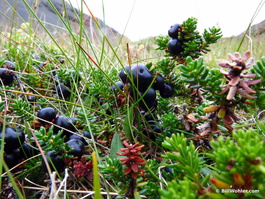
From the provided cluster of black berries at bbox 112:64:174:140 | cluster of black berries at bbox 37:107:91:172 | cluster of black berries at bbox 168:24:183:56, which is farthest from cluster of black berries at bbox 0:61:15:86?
cluster of black berries at bbox 168:24:183:56

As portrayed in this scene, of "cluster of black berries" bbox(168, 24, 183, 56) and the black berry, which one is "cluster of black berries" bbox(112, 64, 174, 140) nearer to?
"cluster of black berries" bbox(168, 24, 183, 56)

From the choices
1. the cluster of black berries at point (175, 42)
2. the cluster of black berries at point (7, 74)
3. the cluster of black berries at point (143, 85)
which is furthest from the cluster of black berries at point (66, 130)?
the cluster of black berries at point (175, 42)

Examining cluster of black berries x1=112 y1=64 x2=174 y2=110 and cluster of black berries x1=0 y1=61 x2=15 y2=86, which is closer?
cluster of black berries x1=112 y1=64 x2=174 y2=110

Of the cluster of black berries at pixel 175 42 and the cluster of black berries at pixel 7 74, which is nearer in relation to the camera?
the cluster of black berries at pixel 175 42

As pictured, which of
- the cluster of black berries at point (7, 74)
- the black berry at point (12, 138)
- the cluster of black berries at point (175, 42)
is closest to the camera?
the black berry at point (12, 138)

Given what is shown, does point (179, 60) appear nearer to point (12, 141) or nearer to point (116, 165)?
point (116, 165)

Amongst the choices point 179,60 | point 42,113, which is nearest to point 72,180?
point 42,113

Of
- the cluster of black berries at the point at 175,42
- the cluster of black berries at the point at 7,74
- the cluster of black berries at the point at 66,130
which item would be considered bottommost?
the cluster of black berries at the point at 66,130

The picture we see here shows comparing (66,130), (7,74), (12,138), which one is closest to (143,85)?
(66,130)

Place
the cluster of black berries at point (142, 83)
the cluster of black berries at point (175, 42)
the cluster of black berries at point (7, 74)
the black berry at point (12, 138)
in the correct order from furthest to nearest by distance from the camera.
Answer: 1. the cluster of black berries at point (7, 74)
2. the cluster of black berries at point (175, 42)
3. the cluster of black berries at point (142, 83)
4. the black berry at point (12, 138)

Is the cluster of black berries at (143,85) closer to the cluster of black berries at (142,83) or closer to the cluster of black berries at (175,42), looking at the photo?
the cluster of black berries at (142,83)

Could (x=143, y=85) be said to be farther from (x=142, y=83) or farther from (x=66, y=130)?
(x=66, y=130)

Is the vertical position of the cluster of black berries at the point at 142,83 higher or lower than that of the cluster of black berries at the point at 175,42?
lower
